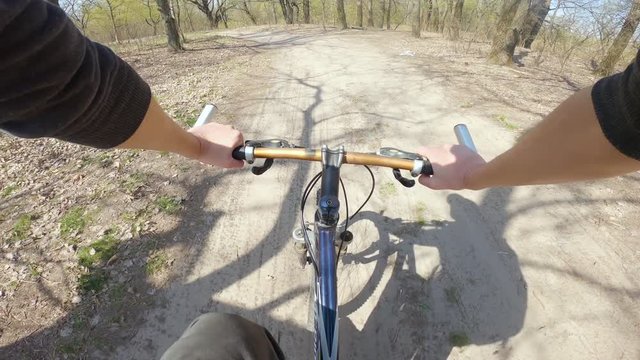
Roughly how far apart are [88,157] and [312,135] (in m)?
2.85

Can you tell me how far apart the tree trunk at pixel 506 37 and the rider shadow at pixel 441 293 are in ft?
21.0

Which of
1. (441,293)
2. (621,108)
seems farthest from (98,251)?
(621,108)

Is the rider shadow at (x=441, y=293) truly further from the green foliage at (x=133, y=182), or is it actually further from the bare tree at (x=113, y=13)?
the bare tree at (x=113, y=13)

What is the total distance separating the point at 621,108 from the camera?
905 mm

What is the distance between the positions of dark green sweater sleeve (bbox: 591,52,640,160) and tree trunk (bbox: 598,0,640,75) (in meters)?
9.64

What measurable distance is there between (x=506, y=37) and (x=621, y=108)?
856cm

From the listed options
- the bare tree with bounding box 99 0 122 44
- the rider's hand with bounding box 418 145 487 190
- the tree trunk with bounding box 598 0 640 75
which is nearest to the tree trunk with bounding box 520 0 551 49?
the tree trunk with bounding box 598 0 640 75

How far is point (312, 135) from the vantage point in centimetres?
486

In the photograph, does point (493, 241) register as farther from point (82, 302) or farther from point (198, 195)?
point (82, 302)

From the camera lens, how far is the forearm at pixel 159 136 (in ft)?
4.34

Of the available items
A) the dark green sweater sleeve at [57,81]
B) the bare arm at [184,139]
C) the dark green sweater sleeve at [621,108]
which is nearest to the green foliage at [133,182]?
the bare arm at [184,139]

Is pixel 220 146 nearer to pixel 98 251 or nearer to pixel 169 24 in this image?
pixel 98 251

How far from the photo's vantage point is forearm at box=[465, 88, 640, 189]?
3.33 ft

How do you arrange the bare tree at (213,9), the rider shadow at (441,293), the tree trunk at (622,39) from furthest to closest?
the bare tree at (213,9) < the tree trunk at (622,39) < the rider shadow at (441,293)
